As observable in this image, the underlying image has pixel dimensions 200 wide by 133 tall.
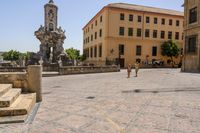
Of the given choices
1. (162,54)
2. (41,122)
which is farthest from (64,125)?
(162,54)

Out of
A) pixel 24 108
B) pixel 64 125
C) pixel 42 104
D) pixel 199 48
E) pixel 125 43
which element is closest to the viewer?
pixel 64 125

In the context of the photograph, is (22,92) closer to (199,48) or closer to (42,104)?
(42,104)

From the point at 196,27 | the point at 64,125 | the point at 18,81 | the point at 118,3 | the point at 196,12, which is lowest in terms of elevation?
the point at 64,125

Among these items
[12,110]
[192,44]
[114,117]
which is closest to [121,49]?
[192,44]

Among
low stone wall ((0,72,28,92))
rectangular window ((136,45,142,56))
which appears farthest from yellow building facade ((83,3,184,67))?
low stone wall ((0,72,28,92))

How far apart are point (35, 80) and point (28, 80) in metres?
0.27

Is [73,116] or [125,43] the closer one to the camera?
[73,116]

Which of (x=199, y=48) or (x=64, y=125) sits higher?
(x=199, y=48)

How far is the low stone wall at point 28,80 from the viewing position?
26.1 ft

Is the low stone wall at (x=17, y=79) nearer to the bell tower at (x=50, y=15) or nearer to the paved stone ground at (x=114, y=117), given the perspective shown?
the paved stone ground at (x=114, y=117)

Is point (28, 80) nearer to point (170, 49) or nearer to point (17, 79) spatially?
point (17, 79)

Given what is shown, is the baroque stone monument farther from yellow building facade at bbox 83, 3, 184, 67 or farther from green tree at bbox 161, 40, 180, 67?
green tree at bbox 161, 40, 180, 67

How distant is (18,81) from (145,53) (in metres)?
40.2

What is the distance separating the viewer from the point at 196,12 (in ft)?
88.2
